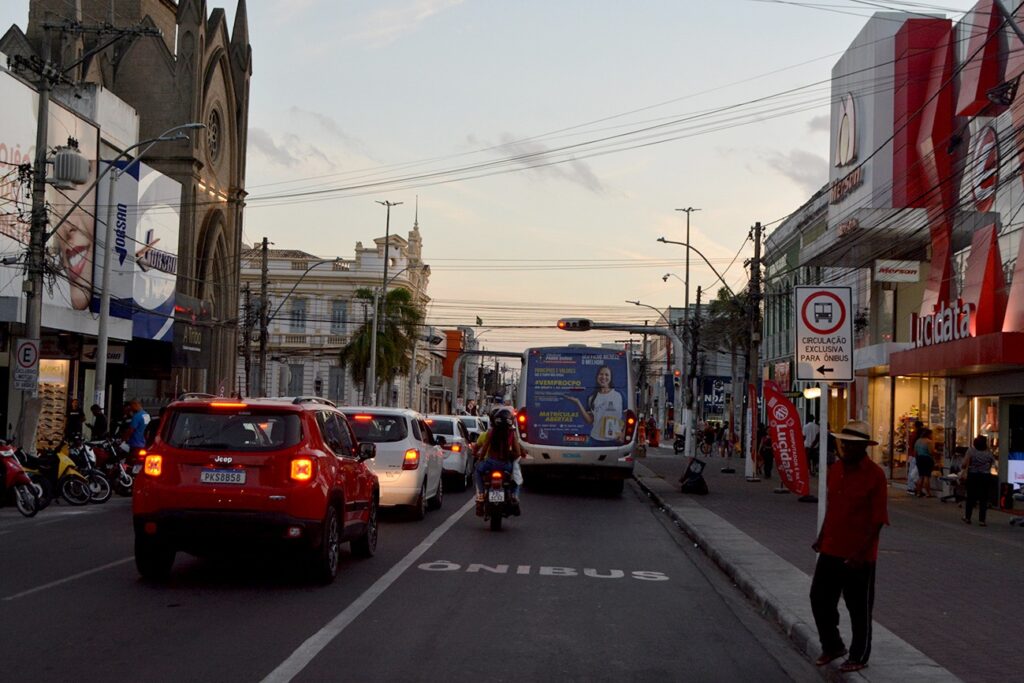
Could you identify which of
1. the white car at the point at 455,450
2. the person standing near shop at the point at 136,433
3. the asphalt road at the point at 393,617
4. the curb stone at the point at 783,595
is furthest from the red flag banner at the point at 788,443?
the person standing near shop at the point at 136,433

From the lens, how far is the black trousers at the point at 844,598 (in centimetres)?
814

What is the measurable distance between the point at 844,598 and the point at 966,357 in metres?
17.5

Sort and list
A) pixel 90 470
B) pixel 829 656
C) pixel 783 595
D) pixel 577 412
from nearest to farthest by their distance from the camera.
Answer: pixel 829 656 → pixel 783 595 → pixel 90 470 → pixel 577 412

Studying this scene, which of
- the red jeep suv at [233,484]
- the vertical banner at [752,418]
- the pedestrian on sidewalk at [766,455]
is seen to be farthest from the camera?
the pedestrian on sidewalk at [766,455]

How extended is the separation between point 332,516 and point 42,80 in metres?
16.2

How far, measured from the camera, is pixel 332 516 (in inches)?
470

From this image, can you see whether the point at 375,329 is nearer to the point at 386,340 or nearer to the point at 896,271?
the point at 386,340

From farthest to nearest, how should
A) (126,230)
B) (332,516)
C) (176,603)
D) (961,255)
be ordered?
(126,230)
(961,255)
(332,516)
(176,603)

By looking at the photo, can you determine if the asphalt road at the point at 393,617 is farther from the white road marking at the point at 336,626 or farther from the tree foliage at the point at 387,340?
the tree foliage at the point at 387,340

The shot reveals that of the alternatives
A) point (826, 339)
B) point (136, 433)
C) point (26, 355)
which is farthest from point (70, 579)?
point (26, 355)

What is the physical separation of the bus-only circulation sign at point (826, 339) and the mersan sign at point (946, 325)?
14927 millimetres

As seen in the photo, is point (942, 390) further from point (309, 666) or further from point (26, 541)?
point (309, 666)

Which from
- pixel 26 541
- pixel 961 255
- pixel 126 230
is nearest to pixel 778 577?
pixel 26 541

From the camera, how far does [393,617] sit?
9938mm
